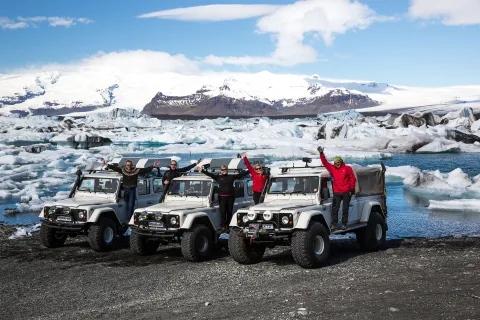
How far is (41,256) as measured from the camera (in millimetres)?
12242

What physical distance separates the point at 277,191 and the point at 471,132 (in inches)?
1977

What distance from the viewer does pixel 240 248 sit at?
10359mm

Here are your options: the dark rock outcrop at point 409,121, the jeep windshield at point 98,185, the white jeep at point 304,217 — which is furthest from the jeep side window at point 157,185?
the dark rock outcrop at point 409,121

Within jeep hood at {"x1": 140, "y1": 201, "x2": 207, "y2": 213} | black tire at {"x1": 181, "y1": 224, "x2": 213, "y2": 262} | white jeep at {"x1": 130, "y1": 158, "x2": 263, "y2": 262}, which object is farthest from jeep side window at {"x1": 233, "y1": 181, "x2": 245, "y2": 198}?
black tire at {"x1": 181, "y1": 224, "x2": 213, "y2": 262}

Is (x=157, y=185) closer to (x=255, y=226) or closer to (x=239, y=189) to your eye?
(x=239, y=189)

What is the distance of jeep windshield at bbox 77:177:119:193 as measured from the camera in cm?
1324

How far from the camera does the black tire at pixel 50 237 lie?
42.2 feet

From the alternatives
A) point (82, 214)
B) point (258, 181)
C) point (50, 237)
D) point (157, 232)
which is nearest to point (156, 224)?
point (157, 232)

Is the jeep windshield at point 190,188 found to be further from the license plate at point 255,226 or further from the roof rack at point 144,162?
the license plate at point 255,226

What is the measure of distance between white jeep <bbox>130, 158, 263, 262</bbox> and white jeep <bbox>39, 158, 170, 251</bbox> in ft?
3.53

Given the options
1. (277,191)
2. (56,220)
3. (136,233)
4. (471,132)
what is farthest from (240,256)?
(471,132)

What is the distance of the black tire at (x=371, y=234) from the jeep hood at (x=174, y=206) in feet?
10.5

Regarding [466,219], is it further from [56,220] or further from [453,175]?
[56,220]

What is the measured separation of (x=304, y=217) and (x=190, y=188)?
3.27 meters
